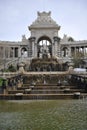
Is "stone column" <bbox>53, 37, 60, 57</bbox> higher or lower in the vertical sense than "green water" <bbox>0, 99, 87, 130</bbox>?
higher

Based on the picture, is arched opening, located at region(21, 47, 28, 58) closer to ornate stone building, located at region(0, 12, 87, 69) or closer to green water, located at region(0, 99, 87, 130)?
ornate stone building, located at region(0, 12, 87, 69)

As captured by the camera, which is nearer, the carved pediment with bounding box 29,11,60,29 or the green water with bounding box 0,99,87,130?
the green water with bounding box 0,99,87,130

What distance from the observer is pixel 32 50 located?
10881 centimetres

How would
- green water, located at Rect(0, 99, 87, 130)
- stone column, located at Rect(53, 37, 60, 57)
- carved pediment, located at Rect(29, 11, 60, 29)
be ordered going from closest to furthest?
green water, located at Rect(0, 99, 87, 130), stone column, located at Rect(53, 37, 60, 57), carved pediment, located at Rect(29, 11, 60, 29)

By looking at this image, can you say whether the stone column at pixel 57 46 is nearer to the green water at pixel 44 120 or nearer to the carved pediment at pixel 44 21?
the carved pediment at pixel 44 21

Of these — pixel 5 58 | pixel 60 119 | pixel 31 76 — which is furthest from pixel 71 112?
pixel 5 58

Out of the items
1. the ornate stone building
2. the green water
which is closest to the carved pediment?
the ornate stone building

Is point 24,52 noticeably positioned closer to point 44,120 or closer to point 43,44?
point 43,44

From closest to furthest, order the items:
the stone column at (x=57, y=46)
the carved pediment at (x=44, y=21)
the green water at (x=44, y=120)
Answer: the green water at (x=44, y=120), the stone column at (x=57, y=46), the carved pediment at (x=44, y=21)

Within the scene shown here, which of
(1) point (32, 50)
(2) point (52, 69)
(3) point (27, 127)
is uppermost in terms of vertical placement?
(1) point (32, 50)

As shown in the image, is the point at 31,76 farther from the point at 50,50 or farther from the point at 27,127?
the point at 50,50

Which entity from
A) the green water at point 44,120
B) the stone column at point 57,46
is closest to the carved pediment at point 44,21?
the stone column at point 57,46

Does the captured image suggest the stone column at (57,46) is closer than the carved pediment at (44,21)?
Yes

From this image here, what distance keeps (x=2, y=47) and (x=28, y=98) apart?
74.5 metres
